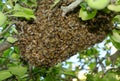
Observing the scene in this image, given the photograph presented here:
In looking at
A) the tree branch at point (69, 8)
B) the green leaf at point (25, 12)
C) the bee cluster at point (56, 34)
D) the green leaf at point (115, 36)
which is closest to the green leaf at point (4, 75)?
the bee cluster at point (56, 34)

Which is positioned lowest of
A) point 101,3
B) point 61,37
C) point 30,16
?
point 101,3

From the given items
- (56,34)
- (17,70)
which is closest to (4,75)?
(17,70)

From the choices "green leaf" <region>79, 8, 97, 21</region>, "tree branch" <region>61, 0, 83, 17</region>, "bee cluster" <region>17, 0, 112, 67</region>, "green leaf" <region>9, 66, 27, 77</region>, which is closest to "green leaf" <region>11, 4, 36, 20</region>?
"bee cluster" <region>17, 0, 112, 67</region>

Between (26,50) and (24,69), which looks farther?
(24,69)

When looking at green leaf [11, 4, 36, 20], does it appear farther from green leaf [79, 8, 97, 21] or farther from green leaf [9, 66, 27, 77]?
green leaf [9, 66, 27, 77]

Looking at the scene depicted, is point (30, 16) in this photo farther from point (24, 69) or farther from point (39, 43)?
point (24, 69)

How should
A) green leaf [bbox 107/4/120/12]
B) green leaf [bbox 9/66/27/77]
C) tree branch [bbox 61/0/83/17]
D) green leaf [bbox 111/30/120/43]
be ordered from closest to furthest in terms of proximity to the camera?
green leaf [bbox 107/4/120/12] < tree branch [bbox 61/0/83/17] < green leaf [bbox 111/30/120/43] < green leaf [bbox 9/66/27/77]

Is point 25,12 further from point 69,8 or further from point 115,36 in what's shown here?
point 115,36

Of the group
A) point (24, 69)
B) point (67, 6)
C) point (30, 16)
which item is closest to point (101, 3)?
point (67, 6)
